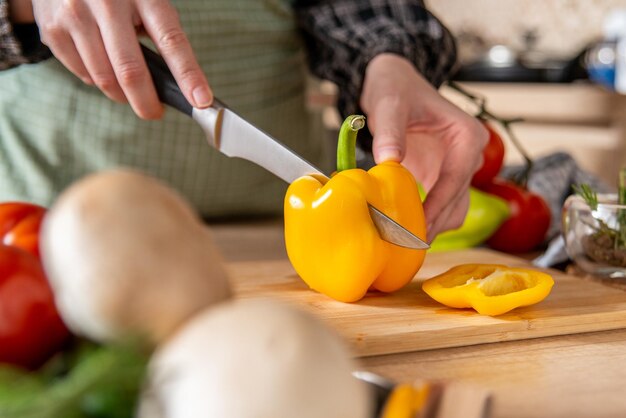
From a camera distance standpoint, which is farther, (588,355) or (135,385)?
(588,355)

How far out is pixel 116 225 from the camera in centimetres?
47

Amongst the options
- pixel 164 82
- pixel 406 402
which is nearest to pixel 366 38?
pixel 164 82

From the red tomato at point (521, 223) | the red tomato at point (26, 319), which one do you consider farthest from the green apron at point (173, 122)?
the red tomato at point (26, 319)

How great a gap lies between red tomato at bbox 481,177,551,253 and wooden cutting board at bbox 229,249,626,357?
0.98 ft

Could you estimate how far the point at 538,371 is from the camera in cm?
74

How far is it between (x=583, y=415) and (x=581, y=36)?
119 inches

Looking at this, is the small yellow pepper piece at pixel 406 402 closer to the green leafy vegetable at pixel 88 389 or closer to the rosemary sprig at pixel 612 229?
the green leafy vegetable at pixel 88 389

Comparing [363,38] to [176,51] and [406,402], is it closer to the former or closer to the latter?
[176,51]

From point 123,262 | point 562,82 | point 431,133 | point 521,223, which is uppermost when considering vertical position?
point 123,262

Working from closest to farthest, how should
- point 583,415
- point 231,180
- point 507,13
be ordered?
point 583,415 < point 231,180 < point 507,13

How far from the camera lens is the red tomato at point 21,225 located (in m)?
0.73

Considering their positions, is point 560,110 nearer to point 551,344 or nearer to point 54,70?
point 54,70

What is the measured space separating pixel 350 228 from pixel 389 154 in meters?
0.16

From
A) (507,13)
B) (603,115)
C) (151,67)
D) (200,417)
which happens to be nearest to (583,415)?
(200,417)
